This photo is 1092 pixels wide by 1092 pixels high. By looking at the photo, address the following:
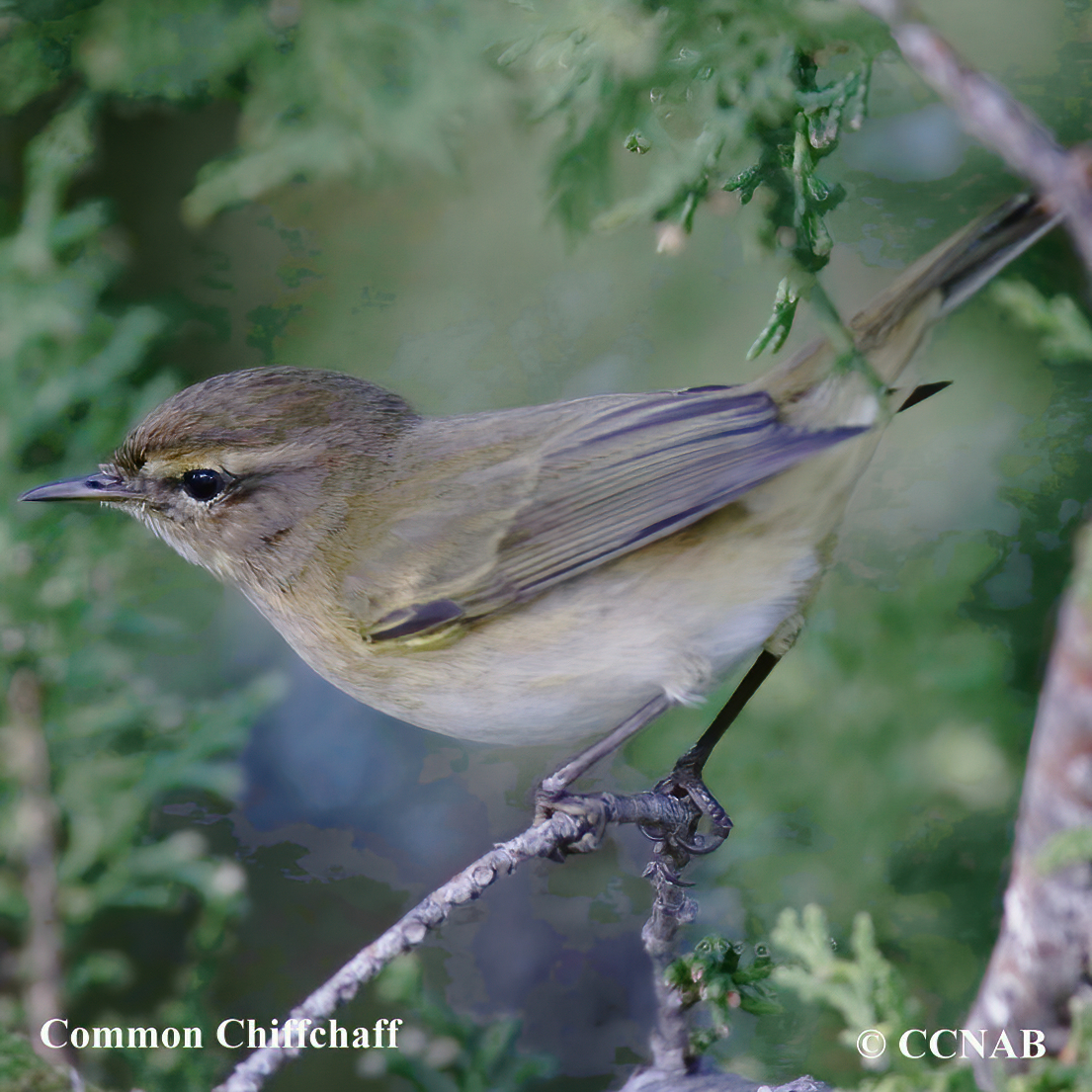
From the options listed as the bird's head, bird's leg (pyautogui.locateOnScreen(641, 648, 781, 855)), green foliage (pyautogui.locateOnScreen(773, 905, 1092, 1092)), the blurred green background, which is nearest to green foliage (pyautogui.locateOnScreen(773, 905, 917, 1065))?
green foliage (pyautogui.locateOnScreen(773, 905, 1092, 1092))

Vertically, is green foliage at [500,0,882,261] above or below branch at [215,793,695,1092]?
above

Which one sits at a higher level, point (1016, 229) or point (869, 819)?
point (1016, 229)

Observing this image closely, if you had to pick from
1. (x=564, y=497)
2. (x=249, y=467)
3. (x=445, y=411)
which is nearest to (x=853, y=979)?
(x=564, y=497)

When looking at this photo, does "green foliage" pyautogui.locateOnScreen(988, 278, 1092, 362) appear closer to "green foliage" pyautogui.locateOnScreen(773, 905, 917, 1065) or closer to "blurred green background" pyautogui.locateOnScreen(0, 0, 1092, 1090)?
"blurred green background" pyautogui.locateOnScreen(0, 0, 1092, 1090)

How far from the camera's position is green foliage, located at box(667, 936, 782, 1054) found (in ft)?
5.59

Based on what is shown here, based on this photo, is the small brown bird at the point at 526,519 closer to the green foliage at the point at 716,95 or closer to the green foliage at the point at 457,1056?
the green foliage at the point at 716,95

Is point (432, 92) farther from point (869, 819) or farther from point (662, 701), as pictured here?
point (869, 819)

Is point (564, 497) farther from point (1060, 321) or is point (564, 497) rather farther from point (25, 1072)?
point (25, 1072)

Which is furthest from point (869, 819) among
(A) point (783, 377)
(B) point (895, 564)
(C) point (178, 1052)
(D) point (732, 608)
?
(C) point (178, 1052)

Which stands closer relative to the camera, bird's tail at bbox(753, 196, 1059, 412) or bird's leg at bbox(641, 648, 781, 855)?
bird's tail at bbox(753, 196, 1059, 412)

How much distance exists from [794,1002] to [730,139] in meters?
1.87

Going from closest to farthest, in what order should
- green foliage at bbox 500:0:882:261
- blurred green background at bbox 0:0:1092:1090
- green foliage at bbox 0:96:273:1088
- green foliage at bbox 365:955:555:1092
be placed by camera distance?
green foliage at bbox 500:0:882:261 < green foliage at bbox 365:955:555:1092 < blurred green background at bbox 0:0:1092:1090 < green foliage at bbox 0:96:273:1088

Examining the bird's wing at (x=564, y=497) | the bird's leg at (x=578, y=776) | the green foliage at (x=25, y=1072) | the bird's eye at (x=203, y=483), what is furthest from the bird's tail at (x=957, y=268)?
the green foliage at (x=25, y=1072)

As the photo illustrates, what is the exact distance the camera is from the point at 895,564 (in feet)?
8.75
